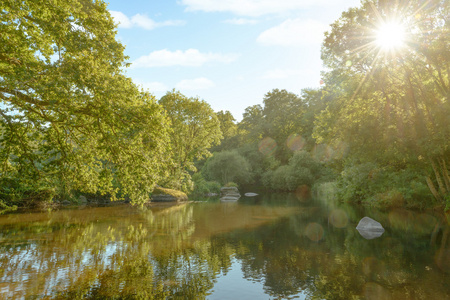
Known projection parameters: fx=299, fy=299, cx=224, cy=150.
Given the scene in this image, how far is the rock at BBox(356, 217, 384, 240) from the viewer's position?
586 inches

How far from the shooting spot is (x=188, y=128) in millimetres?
46500

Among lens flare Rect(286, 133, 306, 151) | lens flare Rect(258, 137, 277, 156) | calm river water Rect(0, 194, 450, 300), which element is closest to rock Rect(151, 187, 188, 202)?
calm river water Rect(0, 194, 450, 300)

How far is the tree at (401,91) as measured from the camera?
1794 centimetres

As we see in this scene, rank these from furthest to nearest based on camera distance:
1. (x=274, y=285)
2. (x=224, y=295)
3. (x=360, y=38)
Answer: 1. (x=360, y=38)
2. (x=274, y=285)
3. (x=224, y=295)

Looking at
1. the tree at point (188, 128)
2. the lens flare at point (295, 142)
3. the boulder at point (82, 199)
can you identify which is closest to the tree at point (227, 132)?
the lens flare at point (295, 142)

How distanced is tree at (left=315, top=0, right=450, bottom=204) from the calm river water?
5.10 meters

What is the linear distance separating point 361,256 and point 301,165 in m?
46.3

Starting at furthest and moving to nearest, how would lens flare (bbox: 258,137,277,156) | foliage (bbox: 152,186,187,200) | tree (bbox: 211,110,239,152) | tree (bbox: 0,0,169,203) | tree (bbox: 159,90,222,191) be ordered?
tree (bbox: 211,110,239,152), lens flare (bbox: 258,137,277,156), tree (bbox: 159,90,222,191), foliage (bbox: 152,186,187,200), tree (bbox: 0,0,169,203)

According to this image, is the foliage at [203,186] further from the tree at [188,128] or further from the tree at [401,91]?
the tree at [401,91]

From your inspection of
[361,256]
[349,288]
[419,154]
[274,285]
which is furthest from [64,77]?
[419,154]

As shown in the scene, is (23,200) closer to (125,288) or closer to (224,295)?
(125,288)

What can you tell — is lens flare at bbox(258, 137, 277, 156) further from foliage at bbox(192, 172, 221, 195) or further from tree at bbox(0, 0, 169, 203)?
tree at bbox(0, 0, 169, 203)

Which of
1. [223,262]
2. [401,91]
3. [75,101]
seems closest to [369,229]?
[223,262]

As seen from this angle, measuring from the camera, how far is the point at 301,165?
56219mm
